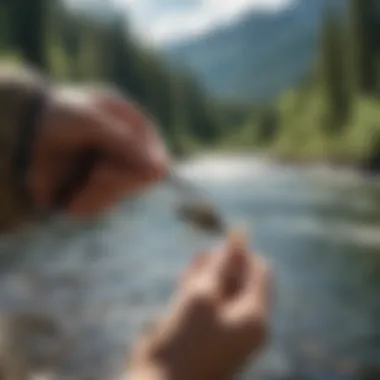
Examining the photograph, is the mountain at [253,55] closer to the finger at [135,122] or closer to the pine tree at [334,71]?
the pine tree at [334,71]

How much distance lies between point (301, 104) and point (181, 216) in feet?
0.66

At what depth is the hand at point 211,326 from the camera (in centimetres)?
43

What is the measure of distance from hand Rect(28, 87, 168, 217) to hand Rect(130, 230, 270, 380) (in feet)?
0.25

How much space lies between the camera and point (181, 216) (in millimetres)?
904

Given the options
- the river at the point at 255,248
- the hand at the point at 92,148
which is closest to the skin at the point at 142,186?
the hand at the point at 92,148

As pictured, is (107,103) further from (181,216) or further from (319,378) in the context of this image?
(319,378)

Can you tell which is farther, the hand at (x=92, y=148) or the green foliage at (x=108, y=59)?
the green foliage at (x=108, y=59)

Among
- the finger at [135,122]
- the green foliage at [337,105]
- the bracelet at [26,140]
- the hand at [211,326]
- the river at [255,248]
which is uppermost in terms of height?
the green foliage at [337,105]

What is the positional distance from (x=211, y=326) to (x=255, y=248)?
490 millimetres

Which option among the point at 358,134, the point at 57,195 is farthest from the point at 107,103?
the point at 358,134

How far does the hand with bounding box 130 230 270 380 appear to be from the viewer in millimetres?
426

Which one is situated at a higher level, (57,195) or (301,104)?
(301,104)

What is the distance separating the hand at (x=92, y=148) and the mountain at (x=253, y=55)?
1.62 ft

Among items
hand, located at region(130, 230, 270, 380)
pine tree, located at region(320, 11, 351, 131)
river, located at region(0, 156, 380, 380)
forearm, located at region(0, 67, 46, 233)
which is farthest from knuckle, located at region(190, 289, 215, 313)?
pine tree, located at region(320, 11, 351, 131)
